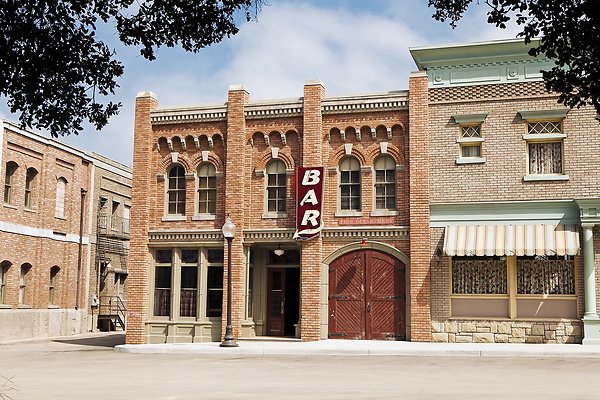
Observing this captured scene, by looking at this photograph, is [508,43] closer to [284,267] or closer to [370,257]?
[370,257]

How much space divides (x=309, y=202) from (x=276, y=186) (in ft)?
5.10

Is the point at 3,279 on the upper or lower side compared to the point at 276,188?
lower

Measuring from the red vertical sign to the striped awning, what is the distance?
4.20 meters

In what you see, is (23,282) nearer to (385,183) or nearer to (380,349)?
(385,183)

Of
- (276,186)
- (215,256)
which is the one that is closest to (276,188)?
(276,186)

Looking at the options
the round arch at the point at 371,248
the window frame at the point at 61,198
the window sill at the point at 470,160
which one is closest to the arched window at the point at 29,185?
the window frame at the point at 61,198

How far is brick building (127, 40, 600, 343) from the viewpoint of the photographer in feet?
75.3

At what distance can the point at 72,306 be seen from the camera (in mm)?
36312

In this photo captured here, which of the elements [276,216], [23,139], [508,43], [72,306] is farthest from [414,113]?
[72,306]

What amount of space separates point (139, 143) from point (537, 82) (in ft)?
44.4

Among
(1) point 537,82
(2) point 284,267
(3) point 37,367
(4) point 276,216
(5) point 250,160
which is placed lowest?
(3) point 37,367

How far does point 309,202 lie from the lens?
25062 millimetres

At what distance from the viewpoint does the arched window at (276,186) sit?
2595 centimetres

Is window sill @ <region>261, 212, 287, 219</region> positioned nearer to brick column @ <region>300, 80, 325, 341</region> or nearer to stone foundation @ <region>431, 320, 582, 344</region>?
brick column @ <region>300, 80, 325, 341</region>
